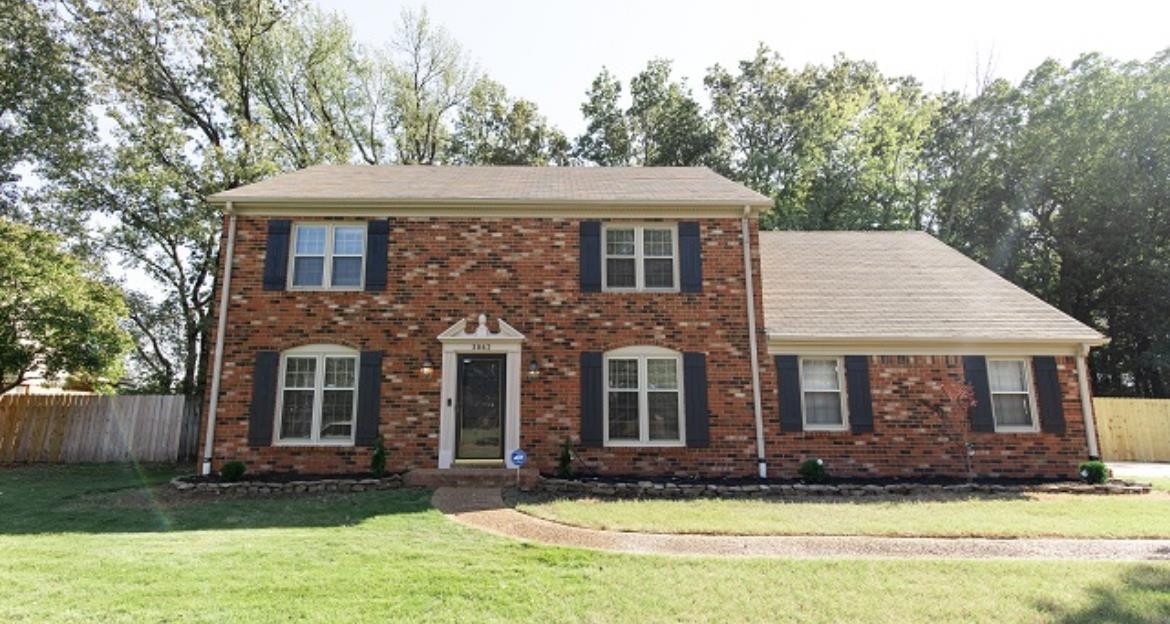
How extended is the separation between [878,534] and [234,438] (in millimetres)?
10359

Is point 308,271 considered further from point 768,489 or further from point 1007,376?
point 1007,376

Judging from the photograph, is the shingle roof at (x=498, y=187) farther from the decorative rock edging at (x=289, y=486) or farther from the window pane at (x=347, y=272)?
the decorative rock edging at (x=289, y=486)

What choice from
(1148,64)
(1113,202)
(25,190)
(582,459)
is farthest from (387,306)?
(1148,64)

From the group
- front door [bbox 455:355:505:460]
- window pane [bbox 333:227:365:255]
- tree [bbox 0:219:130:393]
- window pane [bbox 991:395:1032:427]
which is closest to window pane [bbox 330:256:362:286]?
window pane [bbox 333:227:365:255]

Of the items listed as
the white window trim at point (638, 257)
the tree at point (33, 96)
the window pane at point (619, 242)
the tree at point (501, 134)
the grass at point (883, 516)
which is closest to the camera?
the grass at point (883, 516)

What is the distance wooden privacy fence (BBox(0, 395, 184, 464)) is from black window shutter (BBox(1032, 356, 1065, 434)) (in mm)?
19232

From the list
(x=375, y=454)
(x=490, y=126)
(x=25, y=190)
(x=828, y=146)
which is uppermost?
(x=490, y=126)

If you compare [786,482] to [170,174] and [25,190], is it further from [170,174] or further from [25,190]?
[25,190]

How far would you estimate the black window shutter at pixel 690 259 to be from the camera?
11547 millimetres

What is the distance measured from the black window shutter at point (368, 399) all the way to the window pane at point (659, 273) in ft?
17.4

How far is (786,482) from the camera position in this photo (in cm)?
1053

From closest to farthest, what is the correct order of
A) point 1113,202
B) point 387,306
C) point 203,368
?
point 387,306 → point 203,368 → point 1113,202

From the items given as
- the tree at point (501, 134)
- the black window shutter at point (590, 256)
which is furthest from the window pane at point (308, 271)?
the tree at point (501, 134)

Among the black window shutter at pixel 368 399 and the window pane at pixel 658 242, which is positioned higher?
the window pane at pixel 658 242
